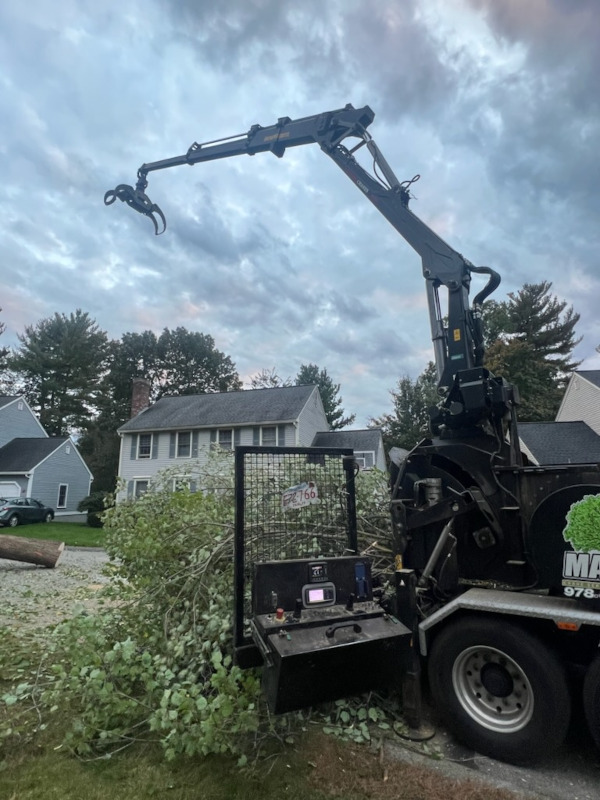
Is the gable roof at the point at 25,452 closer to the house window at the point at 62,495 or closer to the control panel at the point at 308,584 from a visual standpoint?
the house window at the point at 62,495

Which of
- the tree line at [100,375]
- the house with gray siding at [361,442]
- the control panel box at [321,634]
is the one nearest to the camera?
the control panel box at [321,634]

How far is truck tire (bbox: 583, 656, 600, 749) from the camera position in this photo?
2.19 meters

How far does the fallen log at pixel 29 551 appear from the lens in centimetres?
887

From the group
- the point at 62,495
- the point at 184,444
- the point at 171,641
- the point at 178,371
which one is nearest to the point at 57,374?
the point at 178,371

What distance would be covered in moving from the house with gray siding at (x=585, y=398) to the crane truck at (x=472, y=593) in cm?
1661

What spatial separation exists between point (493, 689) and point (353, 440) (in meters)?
18.3

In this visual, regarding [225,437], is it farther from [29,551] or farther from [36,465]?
[29,551]

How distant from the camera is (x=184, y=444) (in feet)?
67.5

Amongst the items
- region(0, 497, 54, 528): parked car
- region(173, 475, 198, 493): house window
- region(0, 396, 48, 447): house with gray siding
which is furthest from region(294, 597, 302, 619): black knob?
region(0, 396, 48, 447): house with gray siding

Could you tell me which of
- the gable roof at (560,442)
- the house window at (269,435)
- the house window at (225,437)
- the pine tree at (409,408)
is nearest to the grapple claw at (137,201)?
the gable roof at (560,442)

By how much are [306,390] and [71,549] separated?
1215cm

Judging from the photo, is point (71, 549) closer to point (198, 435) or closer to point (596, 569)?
point (198, 435)

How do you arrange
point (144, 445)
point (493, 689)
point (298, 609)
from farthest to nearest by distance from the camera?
point (144, 445), point (493, 689), point (298, 609)

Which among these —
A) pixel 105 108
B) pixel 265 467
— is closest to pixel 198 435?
pixel 105 108
